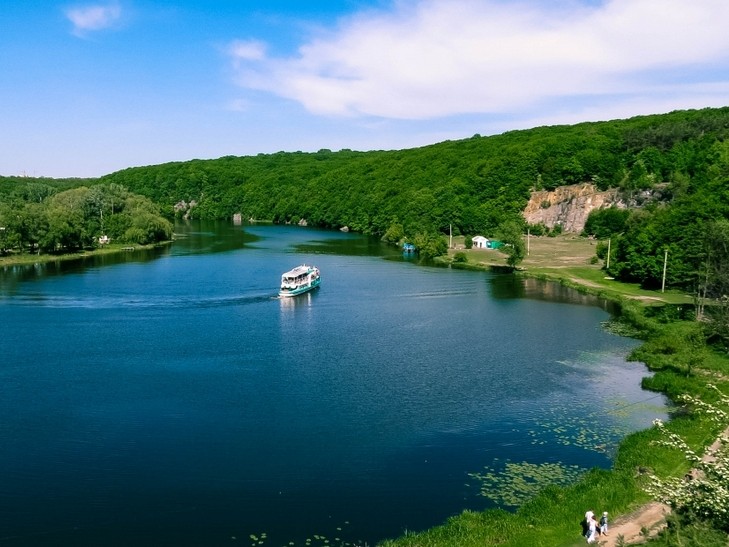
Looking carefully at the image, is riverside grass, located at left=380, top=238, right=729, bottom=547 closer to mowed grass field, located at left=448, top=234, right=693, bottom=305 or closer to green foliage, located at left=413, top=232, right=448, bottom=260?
mowed grass field, located at left=448, top=234, right=693, bottom=305

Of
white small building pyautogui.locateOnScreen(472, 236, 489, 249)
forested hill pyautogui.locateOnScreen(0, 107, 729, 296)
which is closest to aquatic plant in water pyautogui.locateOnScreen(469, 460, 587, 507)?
forested hill pyautogui.locateOnScreen(0, 107, 729, 296)

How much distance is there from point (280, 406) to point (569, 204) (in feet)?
341

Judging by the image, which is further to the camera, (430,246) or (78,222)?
(430,246)

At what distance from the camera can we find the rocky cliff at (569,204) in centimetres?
12169

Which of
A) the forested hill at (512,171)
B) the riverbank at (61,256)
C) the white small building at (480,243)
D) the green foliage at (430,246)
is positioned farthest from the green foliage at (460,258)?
the riverbank at (61,256)

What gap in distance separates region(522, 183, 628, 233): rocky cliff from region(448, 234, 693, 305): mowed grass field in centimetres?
553

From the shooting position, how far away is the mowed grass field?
63.6 metres

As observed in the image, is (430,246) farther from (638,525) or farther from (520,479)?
(638,525)

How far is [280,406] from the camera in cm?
3450

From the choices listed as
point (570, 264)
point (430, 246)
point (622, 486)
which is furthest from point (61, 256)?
point (622, 486)

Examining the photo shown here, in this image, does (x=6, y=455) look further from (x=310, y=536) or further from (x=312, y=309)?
(x=312, y=309)

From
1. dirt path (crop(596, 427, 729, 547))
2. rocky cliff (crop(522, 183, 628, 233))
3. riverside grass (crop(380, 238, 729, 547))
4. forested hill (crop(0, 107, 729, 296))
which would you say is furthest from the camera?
rocky cliff (crop(522, 183, 628, 233))

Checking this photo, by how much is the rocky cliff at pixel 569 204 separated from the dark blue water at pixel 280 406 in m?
61.7

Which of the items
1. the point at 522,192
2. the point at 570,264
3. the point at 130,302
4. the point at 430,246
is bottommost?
the point at 130,302
